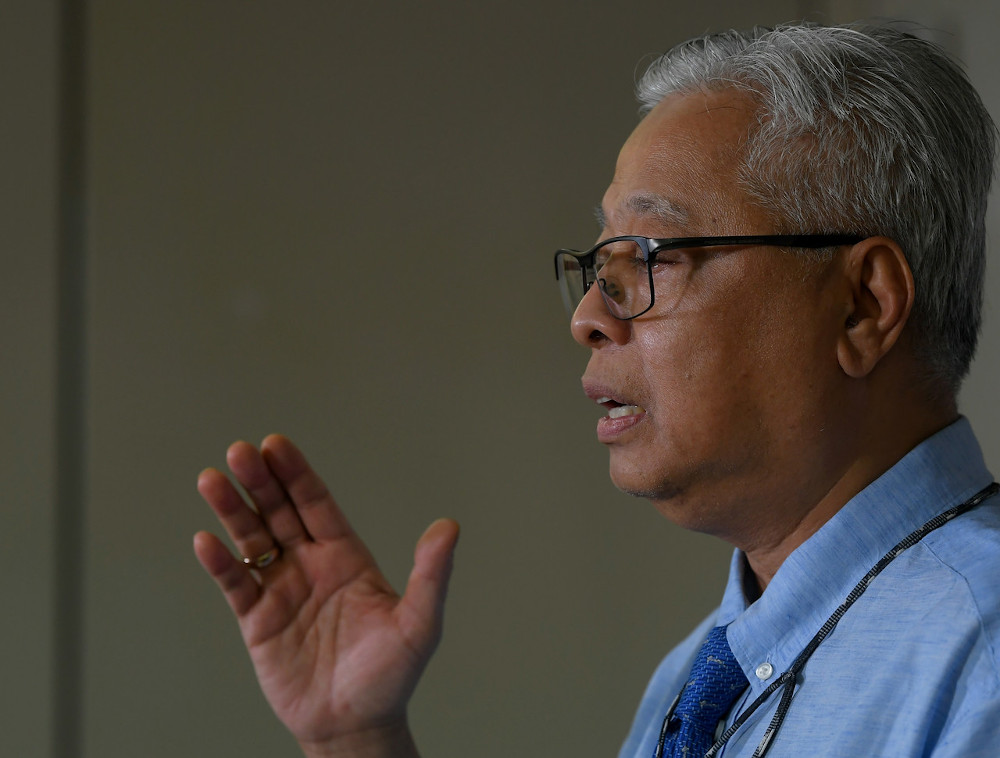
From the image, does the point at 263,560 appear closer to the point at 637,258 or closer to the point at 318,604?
the point at 318,604

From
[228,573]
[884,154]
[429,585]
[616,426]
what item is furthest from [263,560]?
[884,154]

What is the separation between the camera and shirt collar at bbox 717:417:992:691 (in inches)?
40.6

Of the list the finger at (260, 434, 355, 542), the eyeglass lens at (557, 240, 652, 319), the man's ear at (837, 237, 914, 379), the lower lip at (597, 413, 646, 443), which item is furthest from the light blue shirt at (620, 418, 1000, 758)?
the finger at (260, 434, 355, 542)

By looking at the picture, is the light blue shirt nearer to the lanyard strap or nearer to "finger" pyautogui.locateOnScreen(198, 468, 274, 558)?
the lanyard strap

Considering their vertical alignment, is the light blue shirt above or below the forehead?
below

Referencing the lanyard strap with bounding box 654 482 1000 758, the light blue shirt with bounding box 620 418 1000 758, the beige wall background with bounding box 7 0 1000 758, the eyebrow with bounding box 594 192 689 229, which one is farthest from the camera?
the beige wall background with bounding box 7 0 1000 758

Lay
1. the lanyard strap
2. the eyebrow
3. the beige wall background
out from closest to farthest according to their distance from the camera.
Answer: the lanyard strap → the eyebrow → the beige wall background

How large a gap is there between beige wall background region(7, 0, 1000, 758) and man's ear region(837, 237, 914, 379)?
1.00 metres

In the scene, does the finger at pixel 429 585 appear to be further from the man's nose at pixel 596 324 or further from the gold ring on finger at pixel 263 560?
the man's nose at pixel 596 324

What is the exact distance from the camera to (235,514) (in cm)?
109

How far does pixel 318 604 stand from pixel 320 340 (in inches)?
48.2

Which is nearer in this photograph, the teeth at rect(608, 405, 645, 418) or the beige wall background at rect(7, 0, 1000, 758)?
the teeth at rect(608, 405, 645, 418)

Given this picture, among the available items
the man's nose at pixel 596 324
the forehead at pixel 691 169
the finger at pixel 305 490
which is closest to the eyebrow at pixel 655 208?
the forehead at pixel 691 169

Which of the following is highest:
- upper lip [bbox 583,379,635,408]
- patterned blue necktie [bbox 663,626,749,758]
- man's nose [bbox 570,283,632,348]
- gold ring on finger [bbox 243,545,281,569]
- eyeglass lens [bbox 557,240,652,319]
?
eyeglass lens [bbox 557,240,652,319]
